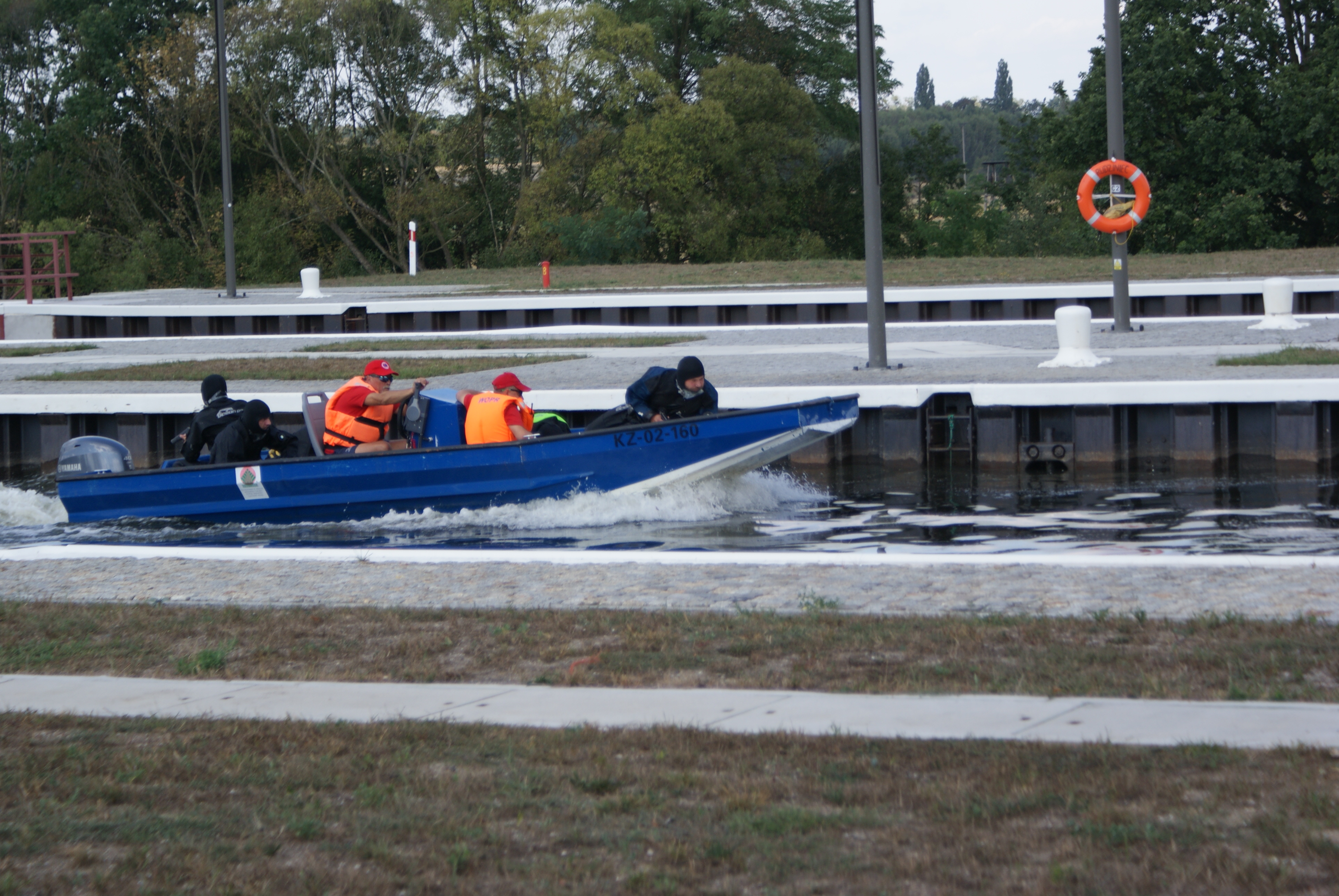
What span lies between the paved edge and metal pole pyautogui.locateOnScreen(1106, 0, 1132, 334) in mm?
11875

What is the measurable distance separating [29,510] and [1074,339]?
1257cm

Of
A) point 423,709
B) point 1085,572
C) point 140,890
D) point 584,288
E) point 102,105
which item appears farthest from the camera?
point 102,105

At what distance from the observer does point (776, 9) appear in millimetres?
54031

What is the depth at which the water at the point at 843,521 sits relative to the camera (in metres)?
12.3

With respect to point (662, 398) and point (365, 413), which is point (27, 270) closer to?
point (365, 413)

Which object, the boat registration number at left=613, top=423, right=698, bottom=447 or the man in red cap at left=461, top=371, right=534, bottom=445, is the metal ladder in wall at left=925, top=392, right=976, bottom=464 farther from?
the man in red cap at left=461, top=371, right=534, bottom=445

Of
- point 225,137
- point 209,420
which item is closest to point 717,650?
point 209,420

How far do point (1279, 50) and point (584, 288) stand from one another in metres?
25.2

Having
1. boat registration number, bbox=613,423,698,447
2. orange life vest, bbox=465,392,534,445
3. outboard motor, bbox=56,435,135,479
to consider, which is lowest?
outboard motor, bbox=56,435,135,479

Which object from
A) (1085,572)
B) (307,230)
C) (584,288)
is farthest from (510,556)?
(307,230)

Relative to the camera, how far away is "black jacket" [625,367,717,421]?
566 inches

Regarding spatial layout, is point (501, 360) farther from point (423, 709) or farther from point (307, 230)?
point (307, 230)

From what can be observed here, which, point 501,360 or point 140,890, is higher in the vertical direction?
point 501,360

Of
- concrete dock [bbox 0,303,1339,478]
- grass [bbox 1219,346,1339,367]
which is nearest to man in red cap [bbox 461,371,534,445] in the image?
concrete dock [bbox 0,303,1339,478]
